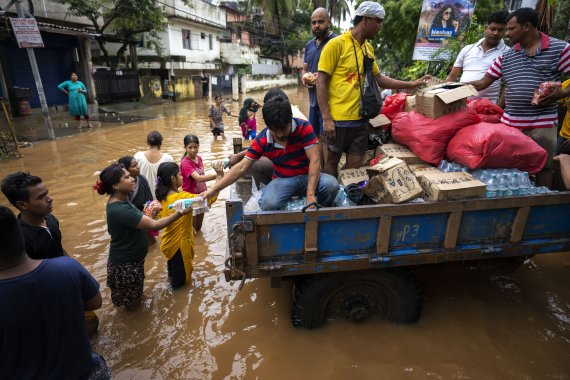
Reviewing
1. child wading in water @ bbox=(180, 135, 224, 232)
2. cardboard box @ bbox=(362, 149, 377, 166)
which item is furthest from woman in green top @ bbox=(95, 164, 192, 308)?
cardboard box @ bbox=(362, 149, 377, 166)

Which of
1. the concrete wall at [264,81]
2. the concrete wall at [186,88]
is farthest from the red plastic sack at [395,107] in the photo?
the concrete wall at [264,81]

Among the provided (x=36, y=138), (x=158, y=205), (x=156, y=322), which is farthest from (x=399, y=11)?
(x=36, y=138)

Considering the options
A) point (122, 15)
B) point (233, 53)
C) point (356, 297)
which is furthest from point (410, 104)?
point (233, 53)

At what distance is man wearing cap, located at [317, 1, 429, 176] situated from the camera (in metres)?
2.97

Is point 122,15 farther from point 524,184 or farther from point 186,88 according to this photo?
point 524,184

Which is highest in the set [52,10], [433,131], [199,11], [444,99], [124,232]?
[199,11]

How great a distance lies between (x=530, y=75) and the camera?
306 cm

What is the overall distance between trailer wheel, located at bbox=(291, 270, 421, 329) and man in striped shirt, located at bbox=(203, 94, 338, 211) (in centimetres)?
62

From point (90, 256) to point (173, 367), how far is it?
224cm

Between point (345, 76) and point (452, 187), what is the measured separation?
1.34m

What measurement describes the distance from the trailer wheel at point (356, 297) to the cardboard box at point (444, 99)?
4.58 ft

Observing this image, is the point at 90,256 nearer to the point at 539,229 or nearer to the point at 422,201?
the point at 422,201

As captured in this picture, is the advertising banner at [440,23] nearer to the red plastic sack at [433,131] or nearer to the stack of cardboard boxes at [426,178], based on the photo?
the stack of cardboard boxes at [426,178]

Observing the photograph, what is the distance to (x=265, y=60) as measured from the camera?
38.5 meters
